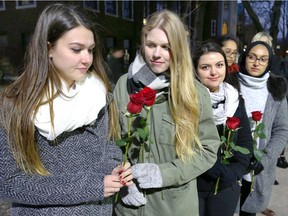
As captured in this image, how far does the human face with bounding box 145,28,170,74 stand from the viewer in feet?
5.37

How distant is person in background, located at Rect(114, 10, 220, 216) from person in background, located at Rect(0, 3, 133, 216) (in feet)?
0.79

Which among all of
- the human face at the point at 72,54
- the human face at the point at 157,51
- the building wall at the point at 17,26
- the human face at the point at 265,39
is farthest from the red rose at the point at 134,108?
the building wall at the point at 17,26

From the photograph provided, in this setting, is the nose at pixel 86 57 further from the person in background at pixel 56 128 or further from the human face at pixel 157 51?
the human face at pixel 157 51

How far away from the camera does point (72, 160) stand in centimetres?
141

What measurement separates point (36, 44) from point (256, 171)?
1913 mm

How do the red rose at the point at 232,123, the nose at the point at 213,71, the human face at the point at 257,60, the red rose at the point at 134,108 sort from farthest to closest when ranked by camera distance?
the human face at the point at 257,60, the nose at the point at 213,71, the red rose at the point at 232,123, the red rose at the point at 134,108

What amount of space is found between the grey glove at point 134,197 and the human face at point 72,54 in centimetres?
66

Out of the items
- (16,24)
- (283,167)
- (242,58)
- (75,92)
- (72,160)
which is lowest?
(283,167)

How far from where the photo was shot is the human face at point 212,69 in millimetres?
2025

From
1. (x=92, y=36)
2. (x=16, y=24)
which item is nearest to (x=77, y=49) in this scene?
(x=92, y=36)

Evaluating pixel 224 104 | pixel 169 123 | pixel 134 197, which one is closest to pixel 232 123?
pixel 224 104

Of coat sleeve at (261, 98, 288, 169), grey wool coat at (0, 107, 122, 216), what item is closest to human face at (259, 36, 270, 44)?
coat sleeve at (261, 98, 288, 169)

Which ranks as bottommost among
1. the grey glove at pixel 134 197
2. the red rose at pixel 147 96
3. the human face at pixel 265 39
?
the grey glove at pixel 134 197

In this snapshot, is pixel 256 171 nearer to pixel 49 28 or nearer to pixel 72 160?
pixel 72 160
